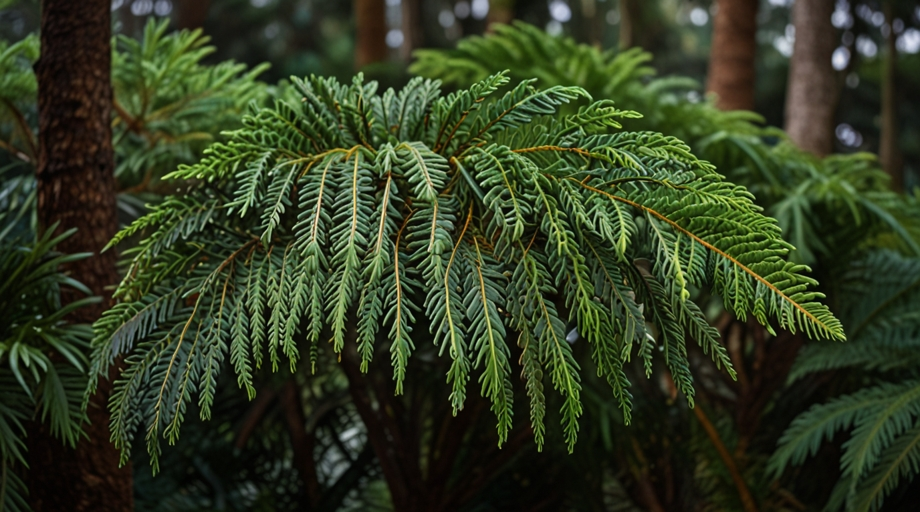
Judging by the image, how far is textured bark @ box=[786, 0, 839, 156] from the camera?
383cm

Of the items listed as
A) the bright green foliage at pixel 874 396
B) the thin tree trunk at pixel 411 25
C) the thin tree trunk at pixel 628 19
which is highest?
the thin tree trunk at pixel 628 19

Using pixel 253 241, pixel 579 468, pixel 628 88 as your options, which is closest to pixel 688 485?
pixel 579 468

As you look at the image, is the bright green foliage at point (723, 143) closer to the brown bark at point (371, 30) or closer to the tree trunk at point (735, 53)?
the tree trunk at point (735, 53)

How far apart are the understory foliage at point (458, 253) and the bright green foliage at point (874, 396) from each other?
737mm

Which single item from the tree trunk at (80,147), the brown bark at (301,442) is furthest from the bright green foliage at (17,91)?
the brown bark at (301,442)

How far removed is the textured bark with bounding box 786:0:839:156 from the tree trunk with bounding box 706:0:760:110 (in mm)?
274

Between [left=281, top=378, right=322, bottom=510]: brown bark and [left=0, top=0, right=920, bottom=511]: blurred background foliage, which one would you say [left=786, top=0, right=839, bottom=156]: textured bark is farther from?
[left=281, top=378, right=322, bottom=510]: brown bark

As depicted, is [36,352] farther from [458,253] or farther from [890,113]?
[890,113]

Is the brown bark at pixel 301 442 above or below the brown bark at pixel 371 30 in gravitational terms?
below

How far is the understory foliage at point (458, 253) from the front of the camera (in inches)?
Result: 41.0

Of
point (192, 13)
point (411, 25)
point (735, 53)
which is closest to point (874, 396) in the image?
point (735, 53)

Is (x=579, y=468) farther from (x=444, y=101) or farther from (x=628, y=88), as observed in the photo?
(x=444, y=101)

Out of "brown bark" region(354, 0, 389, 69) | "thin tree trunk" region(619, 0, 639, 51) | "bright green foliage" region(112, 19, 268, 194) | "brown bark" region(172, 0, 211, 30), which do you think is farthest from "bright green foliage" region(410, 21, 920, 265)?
"thin tree trunk" region(619, 0, 639, 51)

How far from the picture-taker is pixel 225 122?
84.7 inches
